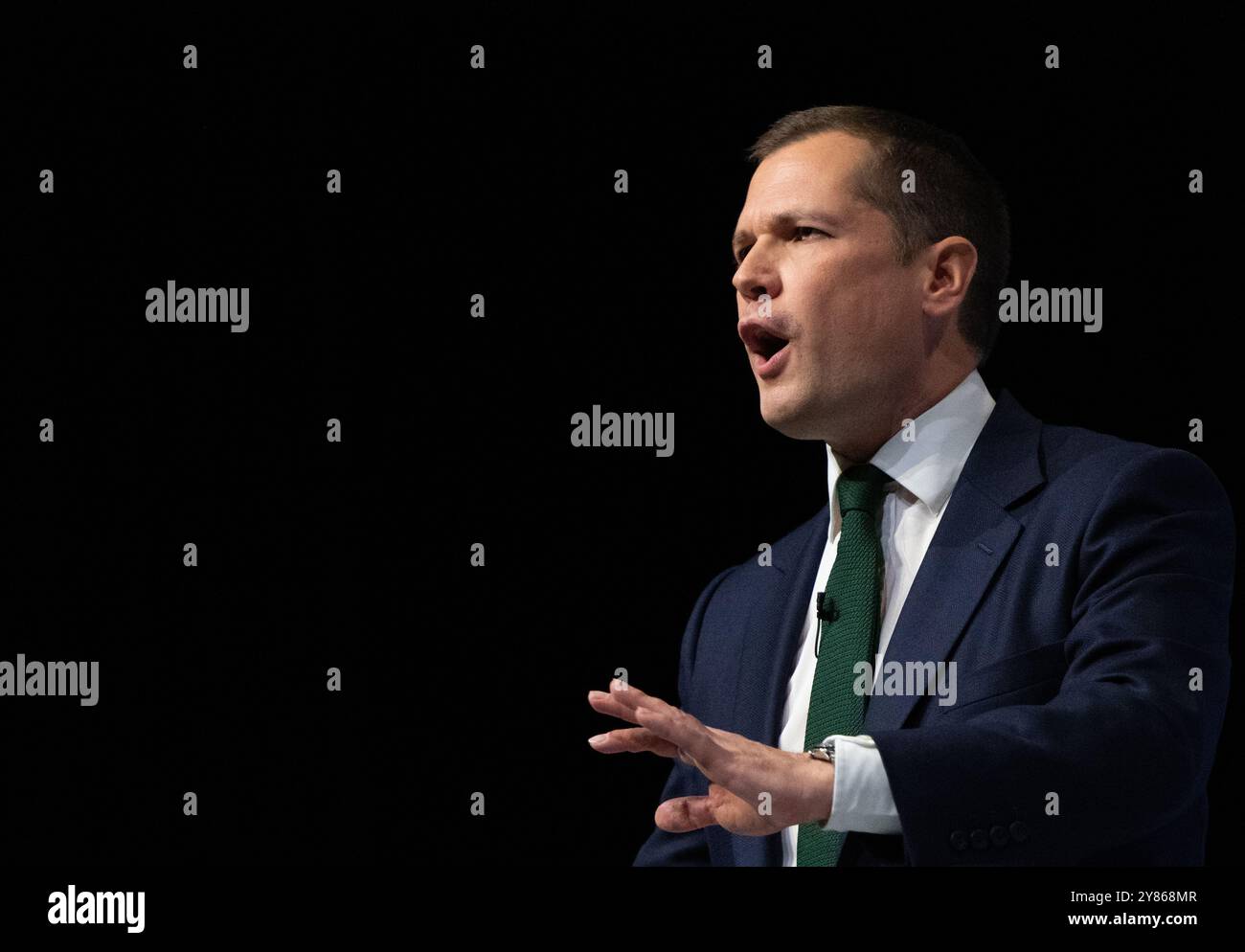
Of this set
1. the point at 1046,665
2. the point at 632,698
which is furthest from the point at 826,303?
the point at 632,698

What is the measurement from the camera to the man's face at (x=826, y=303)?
9.35 ft

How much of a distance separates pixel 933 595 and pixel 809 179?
813 mm

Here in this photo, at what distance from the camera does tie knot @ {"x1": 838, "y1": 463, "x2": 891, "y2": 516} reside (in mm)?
2848

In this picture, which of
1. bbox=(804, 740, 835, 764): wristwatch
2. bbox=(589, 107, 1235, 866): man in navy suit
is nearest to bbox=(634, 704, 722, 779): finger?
bbox=(589, 107, 1235, 866): man in navy suit

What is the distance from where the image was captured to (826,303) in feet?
9.34

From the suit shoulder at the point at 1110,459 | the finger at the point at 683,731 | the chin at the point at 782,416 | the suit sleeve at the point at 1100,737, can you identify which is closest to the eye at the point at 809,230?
the chin at the point at 782,416

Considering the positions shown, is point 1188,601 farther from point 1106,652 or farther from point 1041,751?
point 1041,751

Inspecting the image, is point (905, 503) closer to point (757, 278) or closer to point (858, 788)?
point (757, 278)

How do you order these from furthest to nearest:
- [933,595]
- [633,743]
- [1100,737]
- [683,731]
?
[933,595]
[633,743]
[1100,737]
[683,731]

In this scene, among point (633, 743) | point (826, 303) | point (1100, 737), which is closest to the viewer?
point (1100, 737)

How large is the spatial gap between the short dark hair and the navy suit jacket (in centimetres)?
22

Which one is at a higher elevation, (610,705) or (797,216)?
(797,216)

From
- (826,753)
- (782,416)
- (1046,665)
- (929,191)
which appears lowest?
(826,753)
